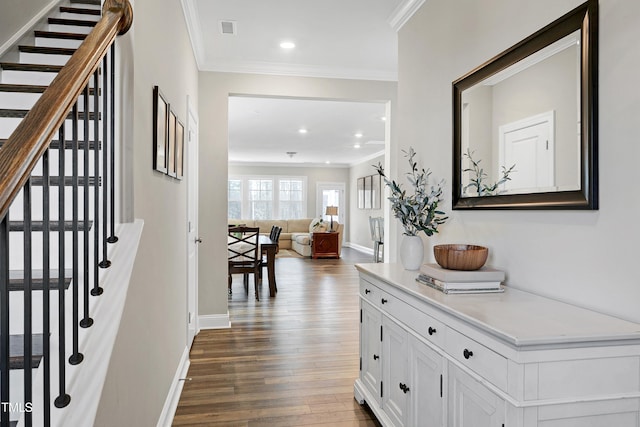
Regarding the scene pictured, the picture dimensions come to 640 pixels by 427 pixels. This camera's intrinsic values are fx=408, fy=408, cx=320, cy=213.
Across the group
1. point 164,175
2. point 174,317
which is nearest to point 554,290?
point 164,175

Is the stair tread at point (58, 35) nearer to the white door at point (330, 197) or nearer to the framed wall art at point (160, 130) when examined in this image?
the framed wall art at point (160, 130)

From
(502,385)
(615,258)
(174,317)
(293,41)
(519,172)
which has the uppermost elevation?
(293,41)

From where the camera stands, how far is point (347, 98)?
14.6ft

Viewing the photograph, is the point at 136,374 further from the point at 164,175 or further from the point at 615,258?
the point at 615,258

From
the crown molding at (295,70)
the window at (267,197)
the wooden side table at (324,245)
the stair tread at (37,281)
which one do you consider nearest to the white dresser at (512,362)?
the stair tread at (37,281)

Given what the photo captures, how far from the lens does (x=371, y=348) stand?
241 cm

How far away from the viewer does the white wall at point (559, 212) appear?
4.28ft

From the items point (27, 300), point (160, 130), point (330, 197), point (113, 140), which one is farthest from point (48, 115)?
point (330, 197)

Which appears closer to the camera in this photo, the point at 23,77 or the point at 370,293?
the point at 23,77

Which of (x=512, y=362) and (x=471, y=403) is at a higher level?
(x=512, y=362)

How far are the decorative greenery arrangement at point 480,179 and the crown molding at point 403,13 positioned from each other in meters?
1.33

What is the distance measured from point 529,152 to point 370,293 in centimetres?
118

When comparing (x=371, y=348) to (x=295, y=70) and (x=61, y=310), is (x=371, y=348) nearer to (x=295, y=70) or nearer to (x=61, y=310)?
(x=61, y=310)

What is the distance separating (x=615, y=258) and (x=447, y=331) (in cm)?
61
